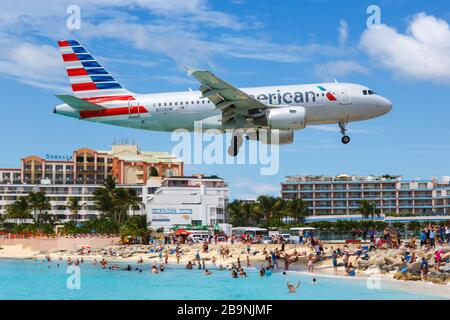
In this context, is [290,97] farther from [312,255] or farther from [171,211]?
[171,211]

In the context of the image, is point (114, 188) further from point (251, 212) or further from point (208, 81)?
point (208, 81)

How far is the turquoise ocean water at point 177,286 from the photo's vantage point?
50469 millimetres

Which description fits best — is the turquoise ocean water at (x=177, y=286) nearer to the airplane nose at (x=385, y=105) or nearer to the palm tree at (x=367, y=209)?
the airplane nose at (x=385, y=105)

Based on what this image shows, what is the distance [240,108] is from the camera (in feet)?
141

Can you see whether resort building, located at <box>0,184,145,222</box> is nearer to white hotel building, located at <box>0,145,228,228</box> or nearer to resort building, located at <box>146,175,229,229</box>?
white hotel building, located at <box>0,145,228,228</box>

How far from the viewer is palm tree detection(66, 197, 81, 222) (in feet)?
510

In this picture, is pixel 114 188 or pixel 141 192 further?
pixel 141 192

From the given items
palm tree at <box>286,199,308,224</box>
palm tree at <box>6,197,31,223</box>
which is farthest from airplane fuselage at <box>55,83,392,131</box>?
palm tree at <box>286,199,308,224</box>

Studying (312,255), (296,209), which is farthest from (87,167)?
(312,255)

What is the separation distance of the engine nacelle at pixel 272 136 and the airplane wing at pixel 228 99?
1.44 meters

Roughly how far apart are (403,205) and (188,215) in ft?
230

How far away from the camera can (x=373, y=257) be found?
60.7m

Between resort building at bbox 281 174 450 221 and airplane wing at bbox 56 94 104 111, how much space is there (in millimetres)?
127849
